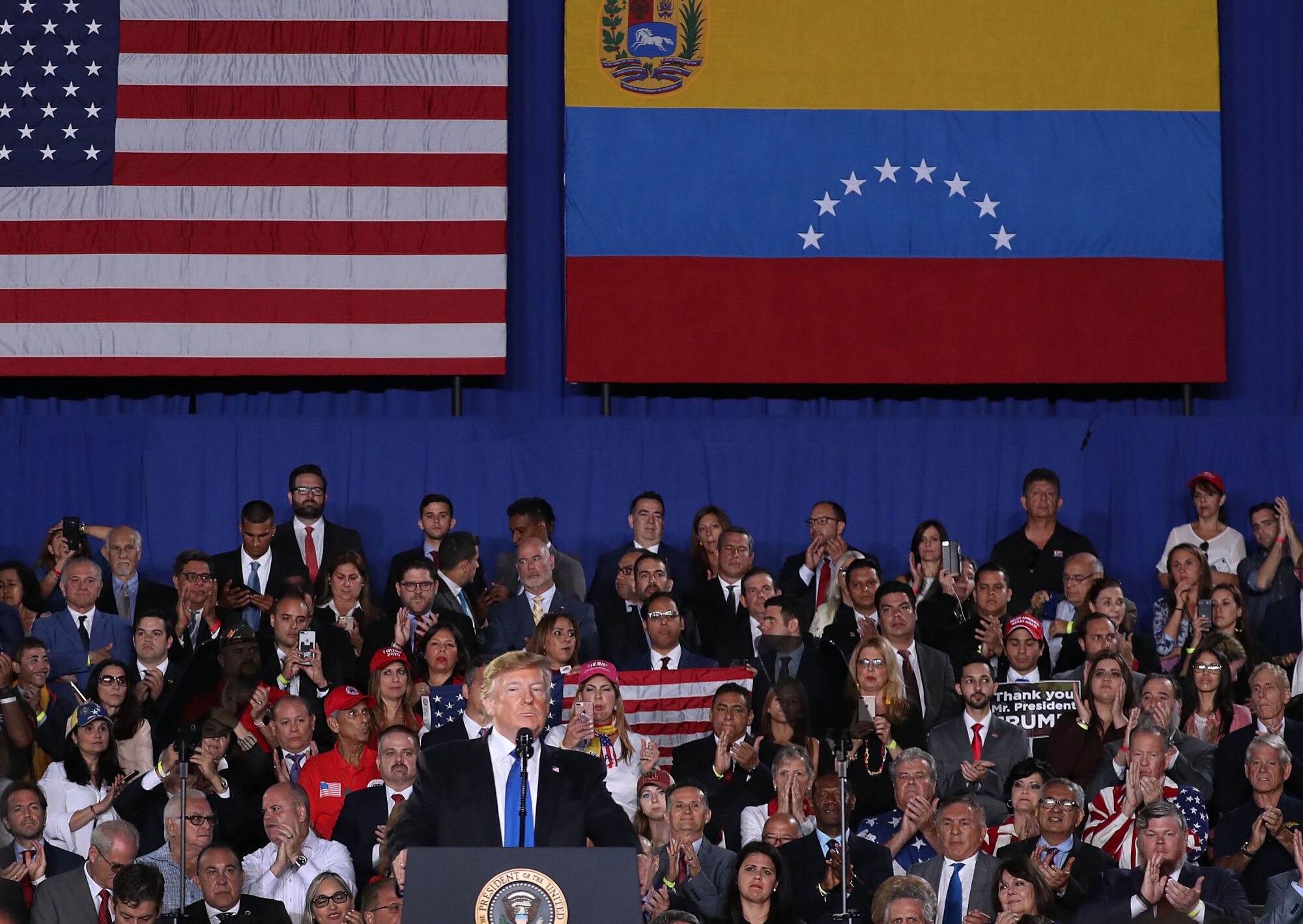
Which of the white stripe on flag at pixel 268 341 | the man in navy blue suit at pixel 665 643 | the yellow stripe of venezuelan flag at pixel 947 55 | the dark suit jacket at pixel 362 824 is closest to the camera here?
the dark suit jacket at pixel 362 824

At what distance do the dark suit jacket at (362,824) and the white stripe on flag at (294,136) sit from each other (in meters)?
4.92

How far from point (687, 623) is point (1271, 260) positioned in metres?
5.00

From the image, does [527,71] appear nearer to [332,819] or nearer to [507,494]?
[507,494]

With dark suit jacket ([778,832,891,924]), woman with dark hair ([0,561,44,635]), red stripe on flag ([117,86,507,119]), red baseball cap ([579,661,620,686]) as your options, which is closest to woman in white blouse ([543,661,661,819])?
red baseball cap ([579,661,620,686])

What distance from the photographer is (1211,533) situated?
10.2 metres

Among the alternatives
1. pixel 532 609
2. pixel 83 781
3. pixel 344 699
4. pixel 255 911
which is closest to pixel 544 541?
pixel 532 609

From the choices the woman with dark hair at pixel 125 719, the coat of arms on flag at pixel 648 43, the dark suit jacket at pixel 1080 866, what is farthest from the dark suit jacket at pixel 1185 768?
the coat of arms on flag at pixel 648 43

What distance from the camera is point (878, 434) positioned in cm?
1101

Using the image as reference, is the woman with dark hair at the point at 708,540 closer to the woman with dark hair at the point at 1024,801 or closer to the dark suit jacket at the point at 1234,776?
the woman with dark hair at the point at 1024,801

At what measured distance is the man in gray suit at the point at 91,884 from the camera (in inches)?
266

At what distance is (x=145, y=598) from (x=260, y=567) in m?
0.62

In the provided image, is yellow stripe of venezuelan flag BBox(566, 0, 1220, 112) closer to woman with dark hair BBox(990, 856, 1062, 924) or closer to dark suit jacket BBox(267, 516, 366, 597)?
dark suit jacket BBox(267, 516, 366, 597)

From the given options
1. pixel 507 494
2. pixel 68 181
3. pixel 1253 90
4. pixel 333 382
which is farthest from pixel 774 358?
pixel 68 181

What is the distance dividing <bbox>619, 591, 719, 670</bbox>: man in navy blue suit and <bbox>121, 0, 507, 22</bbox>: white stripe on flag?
174 inches
